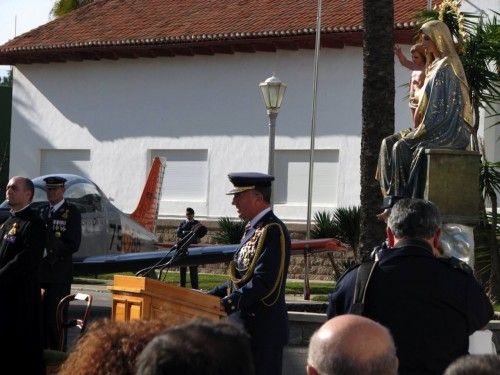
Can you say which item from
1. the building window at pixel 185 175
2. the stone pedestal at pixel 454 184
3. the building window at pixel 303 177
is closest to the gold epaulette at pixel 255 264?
the stone pedestal at pixel 454 184

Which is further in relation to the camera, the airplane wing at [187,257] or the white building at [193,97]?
the white building at [193,97]

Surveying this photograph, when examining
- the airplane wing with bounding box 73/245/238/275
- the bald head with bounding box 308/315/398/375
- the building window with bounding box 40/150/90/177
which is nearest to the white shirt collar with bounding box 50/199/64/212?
the airplane wing with bounding box 73/245/238/275

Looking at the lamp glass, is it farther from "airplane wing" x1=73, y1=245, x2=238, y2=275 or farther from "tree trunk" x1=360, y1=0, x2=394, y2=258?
"tree trunk" x1=360, y1=0, x2=394, y2=258

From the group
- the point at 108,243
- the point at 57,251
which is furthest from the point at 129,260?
the point at 57,251

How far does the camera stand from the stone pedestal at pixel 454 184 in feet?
30.3

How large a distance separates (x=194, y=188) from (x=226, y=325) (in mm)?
30829

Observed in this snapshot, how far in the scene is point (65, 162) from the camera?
3703cm

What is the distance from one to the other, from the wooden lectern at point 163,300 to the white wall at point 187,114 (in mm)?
22714

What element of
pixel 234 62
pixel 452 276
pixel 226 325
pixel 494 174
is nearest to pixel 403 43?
pixel 234 62

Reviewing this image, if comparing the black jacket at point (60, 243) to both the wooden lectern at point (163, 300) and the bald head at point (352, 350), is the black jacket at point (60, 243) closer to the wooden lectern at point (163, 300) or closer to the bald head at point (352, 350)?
the wooden lectern at point (163, 300)

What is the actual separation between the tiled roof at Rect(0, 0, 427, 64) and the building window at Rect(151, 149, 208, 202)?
9.43 ft

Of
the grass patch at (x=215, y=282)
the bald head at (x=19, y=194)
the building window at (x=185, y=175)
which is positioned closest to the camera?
the bald head at (x=19, y=194)

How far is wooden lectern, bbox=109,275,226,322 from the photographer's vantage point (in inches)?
286

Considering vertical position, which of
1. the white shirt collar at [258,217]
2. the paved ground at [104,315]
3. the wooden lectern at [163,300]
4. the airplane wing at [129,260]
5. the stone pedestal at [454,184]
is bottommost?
the paved ground at [104,315]
